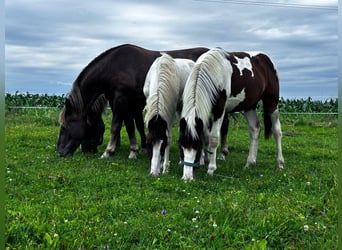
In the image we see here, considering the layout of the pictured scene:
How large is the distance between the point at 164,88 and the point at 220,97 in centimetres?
86

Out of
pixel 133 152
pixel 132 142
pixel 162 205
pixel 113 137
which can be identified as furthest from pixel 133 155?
pixel 162 205

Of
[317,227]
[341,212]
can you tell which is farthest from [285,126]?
[341,212]

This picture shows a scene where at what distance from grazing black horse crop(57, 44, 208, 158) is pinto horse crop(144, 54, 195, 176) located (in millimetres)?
1226

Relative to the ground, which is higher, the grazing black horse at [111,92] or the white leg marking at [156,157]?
the grazing black horse at [111,92]

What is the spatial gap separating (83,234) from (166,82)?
347 centimetres

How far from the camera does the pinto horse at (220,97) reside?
226 inches

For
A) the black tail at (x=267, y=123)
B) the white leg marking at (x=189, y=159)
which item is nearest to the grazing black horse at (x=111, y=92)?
the black tail at (x=267, y=123)

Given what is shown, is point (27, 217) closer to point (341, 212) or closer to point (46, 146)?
point (341, 212)

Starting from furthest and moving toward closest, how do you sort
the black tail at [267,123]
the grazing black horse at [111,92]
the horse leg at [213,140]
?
1. the grazing black horse at [111,92]
2. the black tail at [267,123]
3. the horse leg at [213,140]

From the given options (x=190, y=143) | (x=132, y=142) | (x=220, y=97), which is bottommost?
(x=132, y=142)

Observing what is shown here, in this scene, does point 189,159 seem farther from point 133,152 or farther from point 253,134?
point 133,152

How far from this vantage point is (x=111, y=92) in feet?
26.8

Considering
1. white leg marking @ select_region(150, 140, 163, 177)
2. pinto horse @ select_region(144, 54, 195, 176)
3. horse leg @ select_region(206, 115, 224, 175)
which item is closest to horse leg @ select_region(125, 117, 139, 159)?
pinto horse @ select_region(144, 54, 195, 176)

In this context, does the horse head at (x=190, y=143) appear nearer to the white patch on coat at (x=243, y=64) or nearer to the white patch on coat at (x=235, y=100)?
the white patch on coat at (x=235, y=100)
